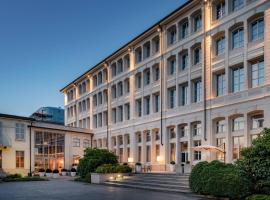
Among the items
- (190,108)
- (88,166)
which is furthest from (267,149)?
(88,166)

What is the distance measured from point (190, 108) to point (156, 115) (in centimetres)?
687

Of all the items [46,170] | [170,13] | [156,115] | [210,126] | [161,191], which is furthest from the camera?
[46,170]

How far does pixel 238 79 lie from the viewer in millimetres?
30922

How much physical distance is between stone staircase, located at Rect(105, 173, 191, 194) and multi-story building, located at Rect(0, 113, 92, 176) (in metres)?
16.9

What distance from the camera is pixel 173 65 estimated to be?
40312mm

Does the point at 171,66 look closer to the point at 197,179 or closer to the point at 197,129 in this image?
the point at 197,129

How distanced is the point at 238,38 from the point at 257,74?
3.81m

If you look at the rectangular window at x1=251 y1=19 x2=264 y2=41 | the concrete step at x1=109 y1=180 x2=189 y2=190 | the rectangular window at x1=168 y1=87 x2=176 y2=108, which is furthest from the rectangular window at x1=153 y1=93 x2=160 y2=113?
the rectangular window at x1=251 y1=19 x2=264 y2=41

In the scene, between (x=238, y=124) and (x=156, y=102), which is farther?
(x=156, y=102)

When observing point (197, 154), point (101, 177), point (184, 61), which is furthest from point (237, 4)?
point (101, 177)

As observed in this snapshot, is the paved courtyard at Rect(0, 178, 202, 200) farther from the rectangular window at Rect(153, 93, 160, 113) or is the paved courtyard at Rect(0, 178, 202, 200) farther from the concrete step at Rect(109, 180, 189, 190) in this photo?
the rectangular window at Rect(153, 93, 160, 113)

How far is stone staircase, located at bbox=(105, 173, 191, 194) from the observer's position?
Result: 24.8 m

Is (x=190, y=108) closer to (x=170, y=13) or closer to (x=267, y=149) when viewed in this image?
(x=170, y=13)

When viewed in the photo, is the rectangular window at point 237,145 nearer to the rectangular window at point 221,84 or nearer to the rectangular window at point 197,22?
the rectangular window at point 221,84
